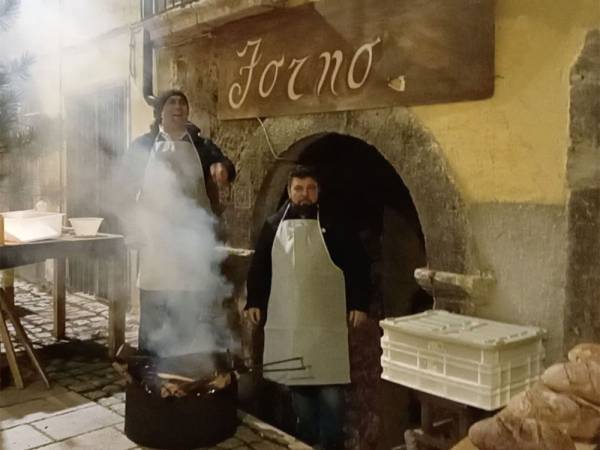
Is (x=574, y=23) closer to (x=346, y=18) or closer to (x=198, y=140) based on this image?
(x=346, y=18)

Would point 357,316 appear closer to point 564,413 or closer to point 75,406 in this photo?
point 564,413

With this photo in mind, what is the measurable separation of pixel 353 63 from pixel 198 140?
1.58 meters

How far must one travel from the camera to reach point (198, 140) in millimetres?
6082

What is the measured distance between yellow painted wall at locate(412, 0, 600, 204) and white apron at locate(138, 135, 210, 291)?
2356mm

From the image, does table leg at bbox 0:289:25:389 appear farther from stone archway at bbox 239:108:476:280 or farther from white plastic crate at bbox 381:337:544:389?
white plastic crate at bbox 381:337:544:389

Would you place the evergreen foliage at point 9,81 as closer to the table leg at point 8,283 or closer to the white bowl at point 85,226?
the white bowl at point 85,226

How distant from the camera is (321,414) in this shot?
221 inches

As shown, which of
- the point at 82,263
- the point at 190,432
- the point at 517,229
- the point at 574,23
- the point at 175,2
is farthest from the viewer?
the point at 82,263

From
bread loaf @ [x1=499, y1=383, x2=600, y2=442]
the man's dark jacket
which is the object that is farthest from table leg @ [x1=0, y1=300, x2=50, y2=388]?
bread loaf @ [x1=499, y1=383, x2=600, y2=442]

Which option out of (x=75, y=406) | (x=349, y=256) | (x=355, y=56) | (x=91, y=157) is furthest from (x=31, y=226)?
(x=91, y=157)

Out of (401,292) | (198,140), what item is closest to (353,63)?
(198,140)

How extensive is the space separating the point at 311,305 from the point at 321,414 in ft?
2.90

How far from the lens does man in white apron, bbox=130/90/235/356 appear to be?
6000 mm

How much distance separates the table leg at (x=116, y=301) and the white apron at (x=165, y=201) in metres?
0.80
